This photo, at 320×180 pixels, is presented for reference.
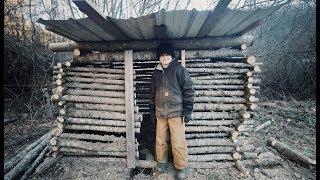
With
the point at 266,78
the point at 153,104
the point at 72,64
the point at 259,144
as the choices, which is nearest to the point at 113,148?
the point at 153,104

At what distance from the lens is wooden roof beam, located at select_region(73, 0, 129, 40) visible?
12.1 ft

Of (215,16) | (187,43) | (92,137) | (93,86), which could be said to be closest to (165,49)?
(187,43)

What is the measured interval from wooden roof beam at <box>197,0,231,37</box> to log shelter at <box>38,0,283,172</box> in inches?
19.1

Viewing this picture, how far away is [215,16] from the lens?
13.9 ft

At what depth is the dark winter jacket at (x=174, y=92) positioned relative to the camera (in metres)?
5.30

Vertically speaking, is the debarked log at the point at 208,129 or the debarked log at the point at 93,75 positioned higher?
the debarked log at the point at 93,75

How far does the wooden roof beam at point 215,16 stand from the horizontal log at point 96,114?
7.96 feet

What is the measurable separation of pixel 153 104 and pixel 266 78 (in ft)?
37.6

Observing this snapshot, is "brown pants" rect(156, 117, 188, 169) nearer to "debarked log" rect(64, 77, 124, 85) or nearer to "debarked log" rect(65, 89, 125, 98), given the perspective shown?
"debarked log" rect(65, 89, 125, 98)

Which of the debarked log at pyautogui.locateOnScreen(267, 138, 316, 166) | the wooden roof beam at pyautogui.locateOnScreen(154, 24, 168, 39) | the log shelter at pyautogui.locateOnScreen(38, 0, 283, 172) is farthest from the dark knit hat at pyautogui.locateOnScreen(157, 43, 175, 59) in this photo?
the debarked log at pyautogui.locateOnScreen(267, 138, 316, 166)

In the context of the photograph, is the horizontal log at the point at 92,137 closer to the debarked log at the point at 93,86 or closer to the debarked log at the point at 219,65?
the debarked log at the point at 93,86

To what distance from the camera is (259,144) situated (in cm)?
756

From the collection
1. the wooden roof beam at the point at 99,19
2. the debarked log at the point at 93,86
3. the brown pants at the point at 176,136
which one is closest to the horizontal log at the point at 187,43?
the wooden roof beam at the point at 99,19
